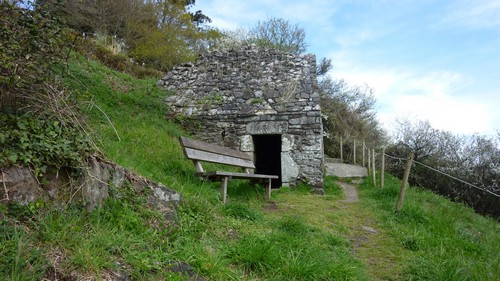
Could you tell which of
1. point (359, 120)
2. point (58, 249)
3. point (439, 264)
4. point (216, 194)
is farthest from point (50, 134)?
point (359, 120)

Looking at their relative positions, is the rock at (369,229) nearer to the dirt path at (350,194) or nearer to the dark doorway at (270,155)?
the dirt path at (350,194)

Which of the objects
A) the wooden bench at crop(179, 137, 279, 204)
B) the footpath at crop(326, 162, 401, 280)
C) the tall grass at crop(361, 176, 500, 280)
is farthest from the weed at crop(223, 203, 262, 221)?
the tall grass at crop(361, 176, 500, 280)

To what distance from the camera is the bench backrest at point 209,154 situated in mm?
5035

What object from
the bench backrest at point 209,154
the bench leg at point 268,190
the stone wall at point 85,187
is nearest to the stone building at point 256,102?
the bench backrest at point 209,154

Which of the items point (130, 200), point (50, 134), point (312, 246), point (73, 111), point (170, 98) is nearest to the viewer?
point (50, 134)

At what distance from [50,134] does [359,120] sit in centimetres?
1486

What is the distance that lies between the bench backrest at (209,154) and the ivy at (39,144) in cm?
226

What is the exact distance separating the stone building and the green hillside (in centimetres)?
190

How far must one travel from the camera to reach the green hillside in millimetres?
2121

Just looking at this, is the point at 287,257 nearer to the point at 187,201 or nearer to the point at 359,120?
the point at 187,201

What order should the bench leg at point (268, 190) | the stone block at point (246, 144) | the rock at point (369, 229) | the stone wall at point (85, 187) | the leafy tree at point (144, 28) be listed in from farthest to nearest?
1. the leafy tree at point (144, 28)
2. the stone block at point (246, 144)
3. the bench leg at point (268, 190)
4. the rock at point (369, 229)
5. the stone wall at point (85, 187)

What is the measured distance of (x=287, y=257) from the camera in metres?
3.16

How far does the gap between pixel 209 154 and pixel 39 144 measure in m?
3.31

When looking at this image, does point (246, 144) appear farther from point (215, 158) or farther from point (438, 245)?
point (438, 245)
